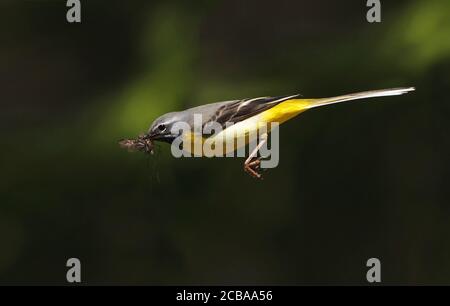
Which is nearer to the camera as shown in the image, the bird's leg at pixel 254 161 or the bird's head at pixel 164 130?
the bird's leg at pixel 254 161

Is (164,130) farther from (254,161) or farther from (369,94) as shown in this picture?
(369,94)

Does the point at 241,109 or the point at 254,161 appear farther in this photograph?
the point at 241,109

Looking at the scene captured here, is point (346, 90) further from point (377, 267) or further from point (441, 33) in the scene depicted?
point (377, 267)

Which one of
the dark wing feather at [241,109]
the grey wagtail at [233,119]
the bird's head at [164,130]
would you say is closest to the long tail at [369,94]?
the grey wagtail at [233,119]

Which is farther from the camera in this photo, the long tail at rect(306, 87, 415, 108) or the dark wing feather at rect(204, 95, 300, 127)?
the dark wing feather at rect(204, 95, 300, 127)

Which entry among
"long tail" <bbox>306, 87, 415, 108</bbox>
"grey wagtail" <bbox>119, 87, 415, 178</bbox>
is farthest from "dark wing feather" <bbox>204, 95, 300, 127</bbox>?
"long tail" <bbox>306, 87, 415, 108</bbox>

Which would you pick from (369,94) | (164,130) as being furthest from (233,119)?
(369,94)

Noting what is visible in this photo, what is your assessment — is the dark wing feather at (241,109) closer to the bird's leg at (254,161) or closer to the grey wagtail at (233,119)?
the grey wagtail at (233,119)

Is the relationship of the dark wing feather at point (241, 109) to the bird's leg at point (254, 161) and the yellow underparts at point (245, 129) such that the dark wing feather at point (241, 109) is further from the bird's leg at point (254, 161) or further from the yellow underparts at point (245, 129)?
the bird's leg at point (254, 161)

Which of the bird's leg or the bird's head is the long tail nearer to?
the bird's leg

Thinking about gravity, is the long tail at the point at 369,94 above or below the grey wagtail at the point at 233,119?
above
